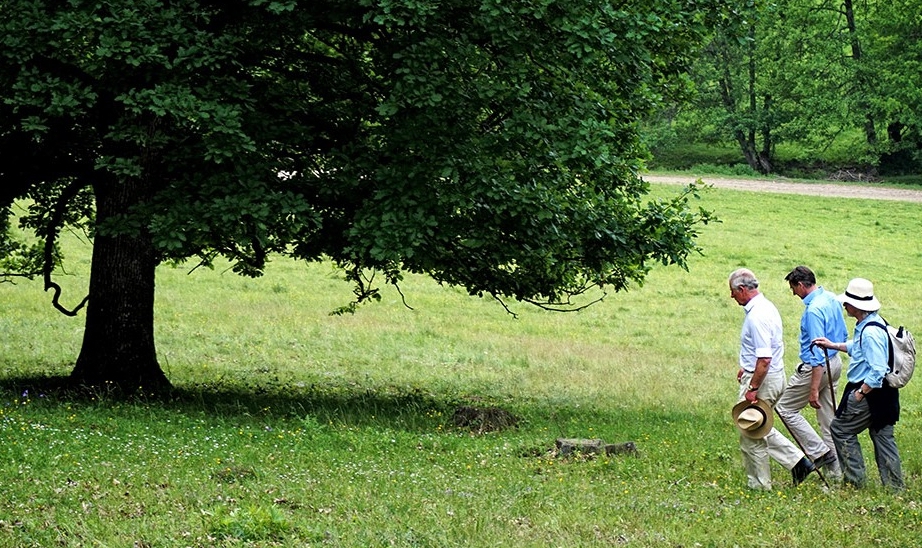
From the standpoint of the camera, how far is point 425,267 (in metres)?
14.9

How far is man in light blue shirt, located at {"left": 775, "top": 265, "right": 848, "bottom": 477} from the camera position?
11.8 metres

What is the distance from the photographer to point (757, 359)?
1066 cm

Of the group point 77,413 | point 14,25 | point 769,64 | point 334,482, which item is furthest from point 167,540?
point 769,64

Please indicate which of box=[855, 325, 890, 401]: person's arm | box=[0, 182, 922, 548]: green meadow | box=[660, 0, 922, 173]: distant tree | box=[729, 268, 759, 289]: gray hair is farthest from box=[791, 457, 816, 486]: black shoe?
box=[660, 0, 922, 173]: distant tree

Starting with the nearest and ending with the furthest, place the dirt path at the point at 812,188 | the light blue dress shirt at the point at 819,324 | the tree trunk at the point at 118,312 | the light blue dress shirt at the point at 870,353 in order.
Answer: the light blue dress shirt at the point at 870,353 < the light blue dress shirt at the point at 819,324 < the tree trunk at the point at 118,312 < the dirt path at the point at 812,188

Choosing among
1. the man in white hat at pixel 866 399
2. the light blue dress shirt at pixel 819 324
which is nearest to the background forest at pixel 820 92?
the light blue dress shirt at pixel 819 324

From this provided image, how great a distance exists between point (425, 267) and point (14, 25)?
575 cm

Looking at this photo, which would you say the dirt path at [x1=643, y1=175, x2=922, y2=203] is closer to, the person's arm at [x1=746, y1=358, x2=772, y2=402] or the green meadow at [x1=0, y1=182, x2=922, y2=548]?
the green meadow at [x1=0, y1=182, x2=922, y2=548]

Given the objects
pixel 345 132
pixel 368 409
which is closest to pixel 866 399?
pixel 368 409

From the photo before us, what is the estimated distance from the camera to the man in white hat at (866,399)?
10641mm

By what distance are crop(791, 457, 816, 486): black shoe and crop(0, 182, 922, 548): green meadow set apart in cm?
17

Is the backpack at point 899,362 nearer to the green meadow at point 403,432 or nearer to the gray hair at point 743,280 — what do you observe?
the green meadow at point 403,432

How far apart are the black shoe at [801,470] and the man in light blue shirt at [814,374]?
0.50m

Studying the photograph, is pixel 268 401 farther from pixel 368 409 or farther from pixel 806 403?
pixel 806 403
